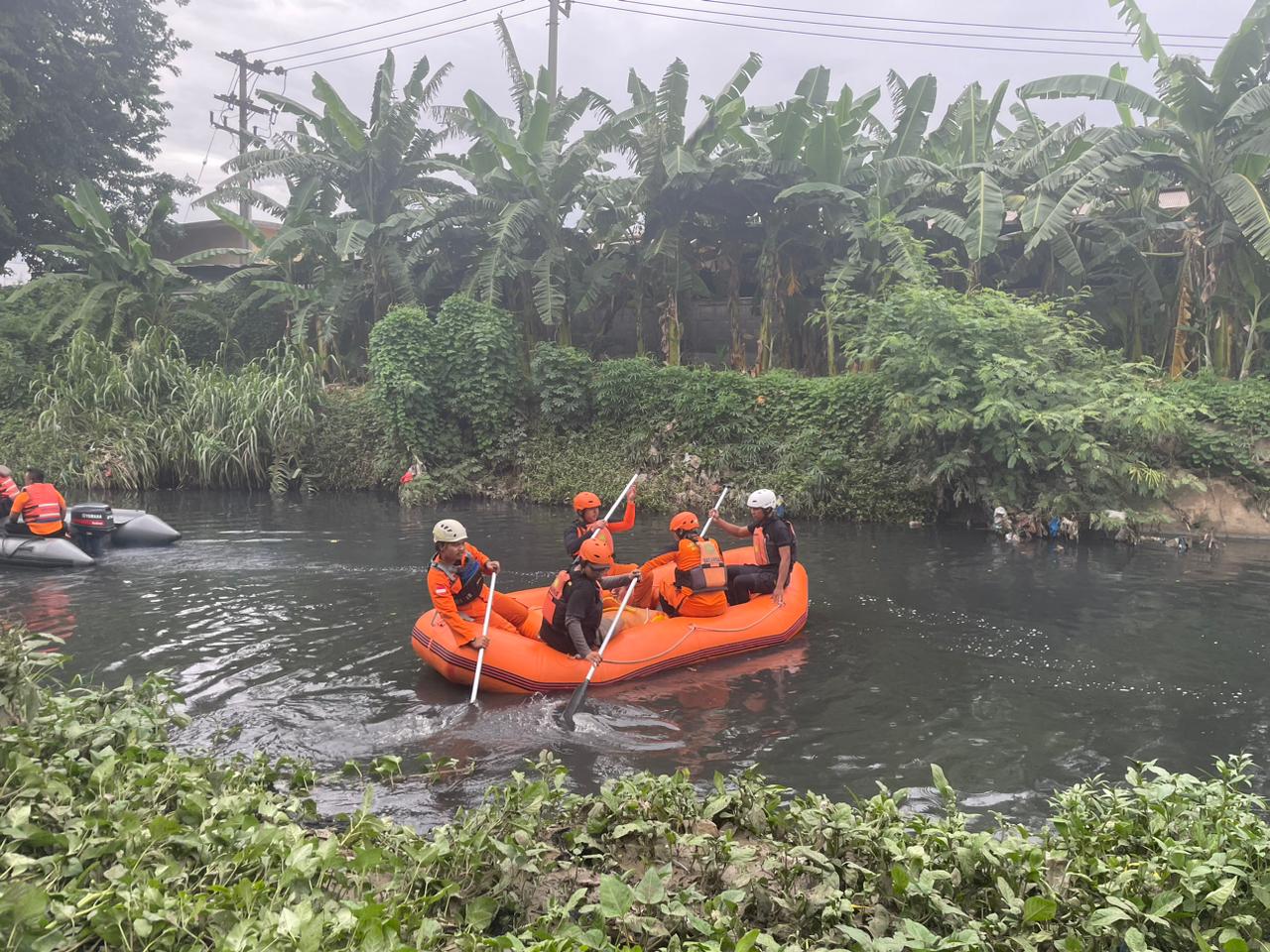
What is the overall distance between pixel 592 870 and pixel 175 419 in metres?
16.3

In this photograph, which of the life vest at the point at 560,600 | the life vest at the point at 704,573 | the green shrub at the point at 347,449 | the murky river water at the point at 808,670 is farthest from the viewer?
the green shrub at the point at 347,449

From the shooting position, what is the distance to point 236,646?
26.0 ft

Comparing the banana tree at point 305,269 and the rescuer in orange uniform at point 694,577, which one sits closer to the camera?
the rescuer in orange uniform at point 694,577

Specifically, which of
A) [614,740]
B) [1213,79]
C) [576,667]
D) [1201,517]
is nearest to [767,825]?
[614,740]

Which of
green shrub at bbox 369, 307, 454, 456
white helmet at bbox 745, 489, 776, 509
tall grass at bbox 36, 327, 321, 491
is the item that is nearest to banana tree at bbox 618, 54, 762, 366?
green shrub at bbox 369, 307, 454, 456

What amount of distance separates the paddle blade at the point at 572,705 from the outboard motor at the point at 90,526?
7644 millimetres

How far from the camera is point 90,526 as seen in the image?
11211mm

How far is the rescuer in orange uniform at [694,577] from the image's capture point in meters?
7.94

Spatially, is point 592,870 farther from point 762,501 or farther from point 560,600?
point 762,501

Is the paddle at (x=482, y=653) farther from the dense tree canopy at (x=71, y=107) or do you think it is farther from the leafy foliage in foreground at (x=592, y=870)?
the dense tree canopy at (x=71, y=107)

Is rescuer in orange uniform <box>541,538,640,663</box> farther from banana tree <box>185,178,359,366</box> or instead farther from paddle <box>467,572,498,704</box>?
banana tree <box>185,178,359,366</box>

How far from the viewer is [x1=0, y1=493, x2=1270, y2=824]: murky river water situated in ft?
19.1

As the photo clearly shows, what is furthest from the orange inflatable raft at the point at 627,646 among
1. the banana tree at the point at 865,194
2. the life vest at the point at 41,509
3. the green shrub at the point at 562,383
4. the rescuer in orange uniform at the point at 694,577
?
the green shrub at the point at 562,383

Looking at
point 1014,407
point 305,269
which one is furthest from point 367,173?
point 1014,407
